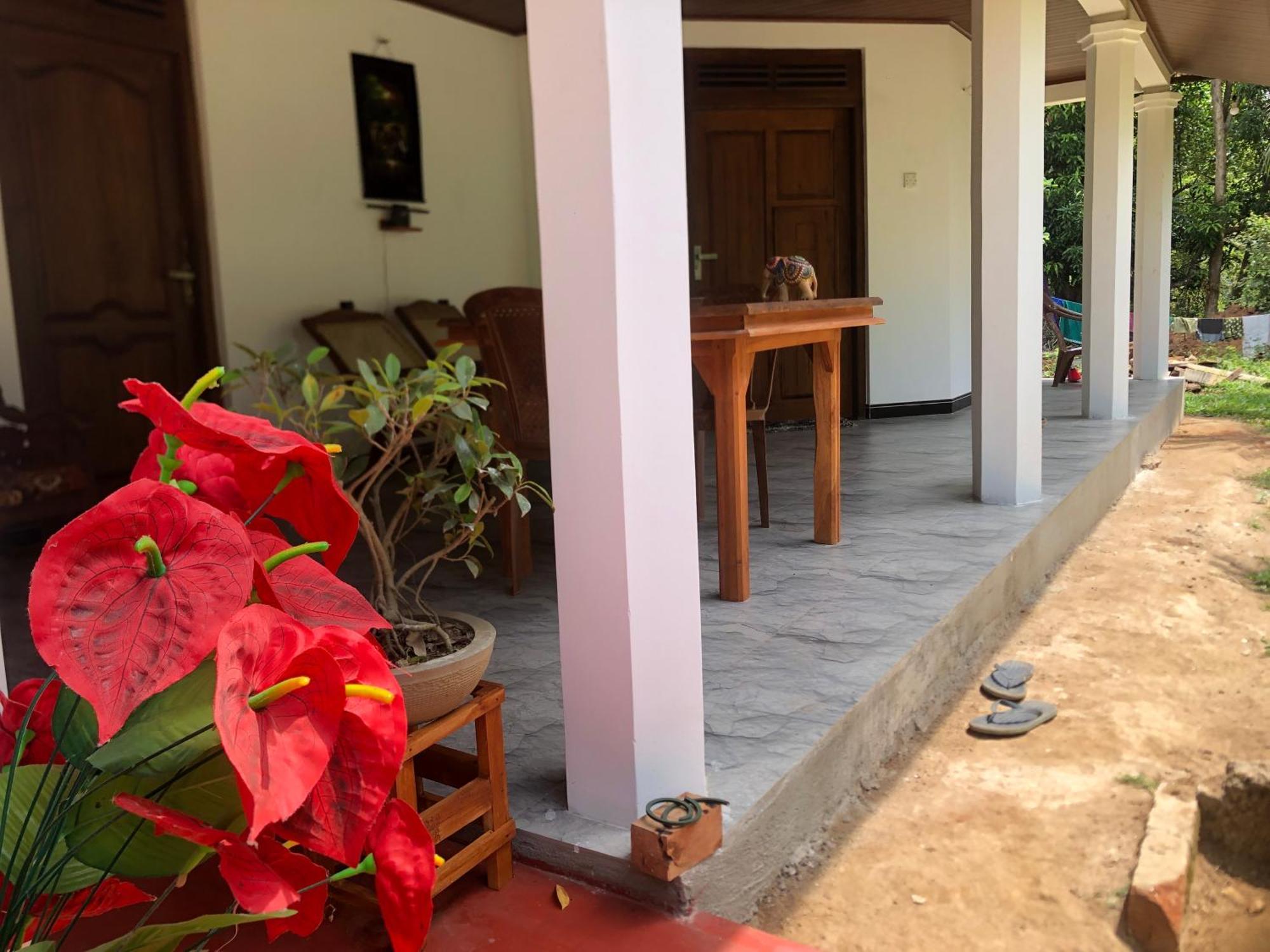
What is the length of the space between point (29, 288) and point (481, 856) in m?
4.09

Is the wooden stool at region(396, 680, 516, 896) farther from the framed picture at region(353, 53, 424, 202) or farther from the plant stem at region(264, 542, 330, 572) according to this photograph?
the framed picture at region(353, 53, 424, 202)

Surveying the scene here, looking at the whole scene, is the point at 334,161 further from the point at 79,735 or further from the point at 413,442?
the point at 79,735

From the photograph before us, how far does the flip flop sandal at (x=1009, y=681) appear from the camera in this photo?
309cm

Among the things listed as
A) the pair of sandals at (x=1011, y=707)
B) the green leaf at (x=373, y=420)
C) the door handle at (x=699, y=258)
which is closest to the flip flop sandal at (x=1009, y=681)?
the pair of sandals at (x=1011, y=707)

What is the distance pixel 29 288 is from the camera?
4727 millimetres

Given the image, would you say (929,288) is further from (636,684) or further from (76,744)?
(76,744)

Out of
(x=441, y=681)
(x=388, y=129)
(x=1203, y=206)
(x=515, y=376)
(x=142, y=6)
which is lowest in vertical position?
(x=441, y=681)

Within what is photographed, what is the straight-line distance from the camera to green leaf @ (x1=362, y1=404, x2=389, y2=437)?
1.68m

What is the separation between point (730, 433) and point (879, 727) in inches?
35.5

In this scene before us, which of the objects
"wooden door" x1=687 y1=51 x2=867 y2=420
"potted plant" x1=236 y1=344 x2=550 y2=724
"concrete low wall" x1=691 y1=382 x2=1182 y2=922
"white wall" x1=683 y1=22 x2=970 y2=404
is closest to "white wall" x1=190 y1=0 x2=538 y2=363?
"wooden door" x1=687 y1=51 x2=867 y2=420

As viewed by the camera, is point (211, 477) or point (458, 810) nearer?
point (211, 477)

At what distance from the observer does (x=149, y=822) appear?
0.74 m

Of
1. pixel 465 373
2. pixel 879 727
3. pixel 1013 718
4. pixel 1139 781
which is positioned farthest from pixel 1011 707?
pixel 465 373

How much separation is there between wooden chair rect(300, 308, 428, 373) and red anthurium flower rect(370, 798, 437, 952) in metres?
4.73
